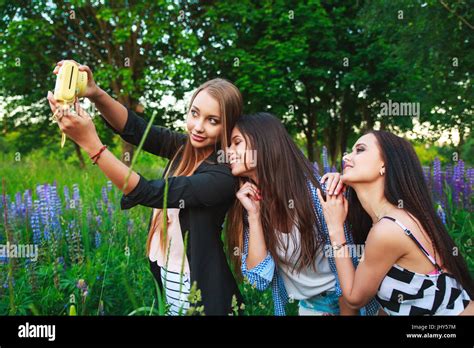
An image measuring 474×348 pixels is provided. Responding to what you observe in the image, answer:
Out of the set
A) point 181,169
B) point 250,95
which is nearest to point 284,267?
point 181,169

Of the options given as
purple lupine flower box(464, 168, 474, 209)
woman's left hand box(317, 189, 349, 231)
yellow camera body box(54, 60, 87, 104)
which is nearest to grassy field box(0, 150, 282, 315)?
yellow camera body box(54, 60, 87, 104)

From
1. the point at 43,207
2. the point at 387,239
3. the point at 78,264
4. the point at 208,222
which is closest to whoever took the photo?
the point at 387,239

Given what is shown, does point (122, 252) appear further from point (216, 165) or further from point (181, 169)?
point (216, 165)

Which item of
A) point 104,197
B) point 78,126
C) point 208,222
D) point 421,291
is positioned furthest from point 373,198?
point 104,197

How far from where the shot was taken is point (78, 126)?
1.62m

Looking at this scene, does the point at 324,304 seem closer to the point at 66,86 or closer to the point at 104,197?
the point at 66,86

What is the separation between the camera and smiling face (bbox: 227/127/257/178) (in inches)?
81.4

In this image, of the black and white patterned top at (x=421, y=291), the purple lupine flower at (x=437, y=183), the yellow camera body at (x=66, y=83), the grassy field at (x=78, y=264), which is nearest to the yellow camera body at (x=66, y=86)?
the yellow camera body at (x=66, y=83)

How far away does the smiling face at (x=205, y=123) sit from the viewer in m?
2.12

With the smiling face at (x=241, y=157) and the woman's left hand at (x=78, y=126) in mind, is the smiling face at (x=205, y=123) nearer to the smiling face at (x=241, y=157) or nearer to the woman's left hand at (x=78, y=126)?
the smiling face at (x=241, y=157)

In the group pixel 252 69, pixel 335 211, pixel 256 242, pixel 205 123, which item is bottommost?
pixel 256 242

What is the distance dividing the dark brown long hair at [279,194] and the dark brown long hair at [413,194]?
0.37 metres

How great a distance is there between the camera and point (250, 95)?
1320 cm

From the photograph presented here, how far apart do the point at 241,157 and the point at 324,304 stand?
793 mm
